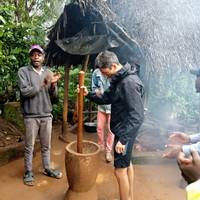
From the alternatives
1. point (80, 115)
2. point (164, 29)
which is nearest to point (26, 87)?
point (80, 115)

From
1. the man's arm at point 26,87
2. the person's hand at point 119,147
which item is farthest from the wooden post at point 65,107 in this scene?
the person's hand at point 119,147

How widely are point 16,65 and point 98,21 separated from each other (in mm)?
1570

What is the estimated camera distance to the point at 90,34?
5598mm

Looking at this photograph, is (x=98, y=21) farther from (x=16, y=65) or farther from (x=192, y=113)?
(x=192, y=113)

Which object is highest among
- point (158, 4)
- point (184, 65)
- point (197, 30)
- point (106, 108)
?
point (158, 4)

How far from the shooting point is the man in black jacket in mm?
3465

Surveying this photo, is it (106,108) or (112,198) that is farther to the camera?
(106,108)

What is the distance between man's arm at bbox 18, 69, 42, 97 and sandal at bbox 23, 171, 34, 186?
1138 mm

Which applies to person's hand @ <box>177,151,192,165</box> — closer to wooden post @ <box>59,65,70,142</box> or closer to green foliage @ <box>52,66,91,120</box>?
wooden post @ <box>59,65,70,142</box>

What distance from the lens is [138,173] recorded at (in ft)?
16.4

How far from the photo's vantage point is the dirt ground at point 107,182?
13.8 ft

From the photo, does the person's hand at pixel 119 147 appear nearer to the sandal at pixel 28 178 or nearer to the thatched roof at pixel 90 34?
the sandal at pixel 28 178

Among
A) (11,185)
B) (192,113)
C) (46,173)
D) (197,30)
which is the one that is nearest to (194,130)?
(192,113)

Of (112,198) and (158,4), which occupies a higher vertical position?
(158,4)
